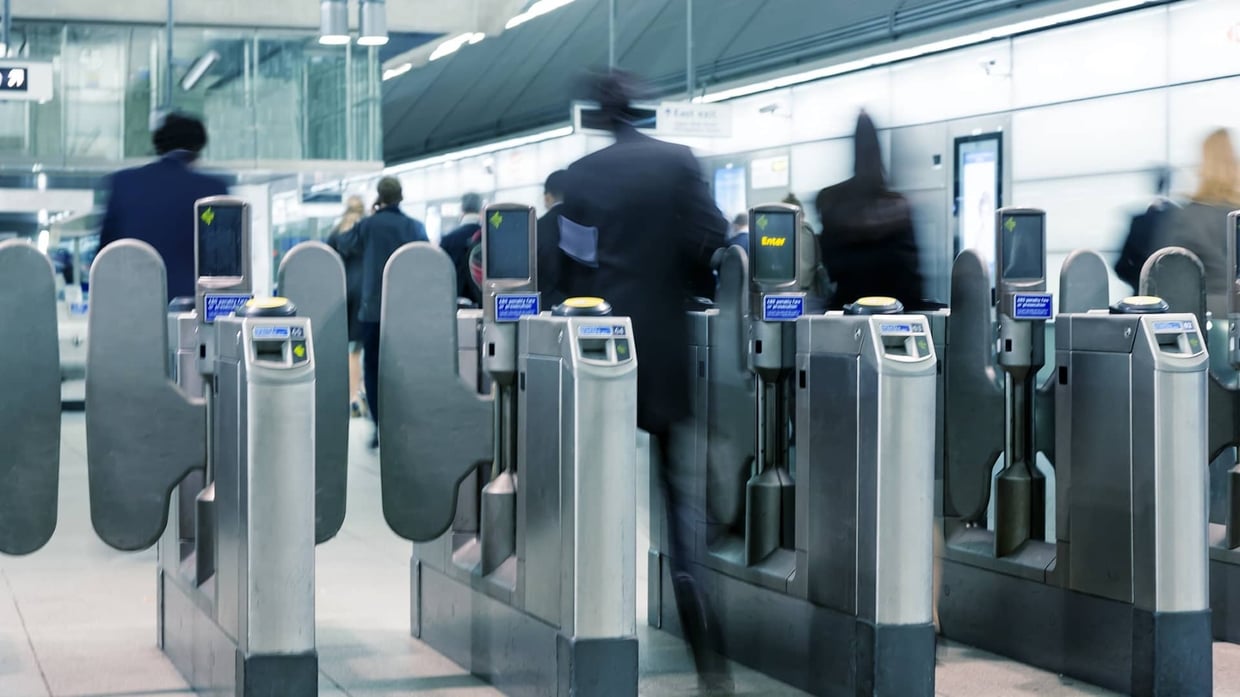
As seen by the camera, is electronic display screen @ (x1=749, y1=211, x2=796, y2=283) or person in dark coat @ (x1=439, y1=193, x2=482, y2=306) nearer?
electronic display screen @ (x1=749, y1=211, x2=796, y2=283)

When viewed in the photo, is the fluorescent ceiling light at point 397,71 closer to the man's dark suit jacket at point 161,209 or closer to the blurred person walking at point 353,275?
the blurred person walking at point 353,275

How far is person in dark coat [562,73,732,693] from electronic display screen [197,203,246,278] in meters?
0.99

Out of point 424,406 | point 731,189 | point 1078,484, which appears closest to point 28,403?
point 424,406

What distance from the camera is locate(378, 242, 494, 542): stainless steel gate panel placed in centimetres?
462

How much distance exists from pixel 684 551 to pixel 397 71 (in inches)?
1079

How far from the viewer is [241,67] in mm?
17281

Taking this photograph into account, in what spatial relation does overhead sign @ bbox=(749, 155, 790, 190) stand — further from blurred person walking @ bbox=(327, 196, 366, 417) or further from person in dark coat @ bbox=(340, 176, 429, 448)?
person in dark coat @ bbox=(340, 176, 429, 448)

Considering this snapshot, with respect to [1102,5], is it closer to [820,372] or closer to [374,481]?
[374,481]

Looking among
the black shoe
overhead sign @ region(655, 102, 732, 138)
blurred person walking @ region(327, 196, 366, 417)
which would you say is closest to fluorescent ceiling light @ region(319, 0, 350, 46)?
blurred person walking @ region(327, 196, 366, 417)

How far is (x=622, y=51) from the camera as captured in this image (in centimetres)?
1964

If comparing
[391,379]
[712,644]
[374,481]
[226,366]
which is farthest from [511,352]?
[374,481]

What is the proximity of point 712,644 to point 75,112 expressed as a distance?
13.7m

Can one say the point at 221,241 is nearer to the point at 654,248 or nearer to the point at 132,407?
the point at 132,407

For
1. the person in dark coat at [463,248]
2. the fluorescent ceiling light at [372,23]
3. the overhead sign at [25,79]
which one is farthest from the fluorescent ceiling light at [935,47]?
Result: the overhead sign at [25,79]
